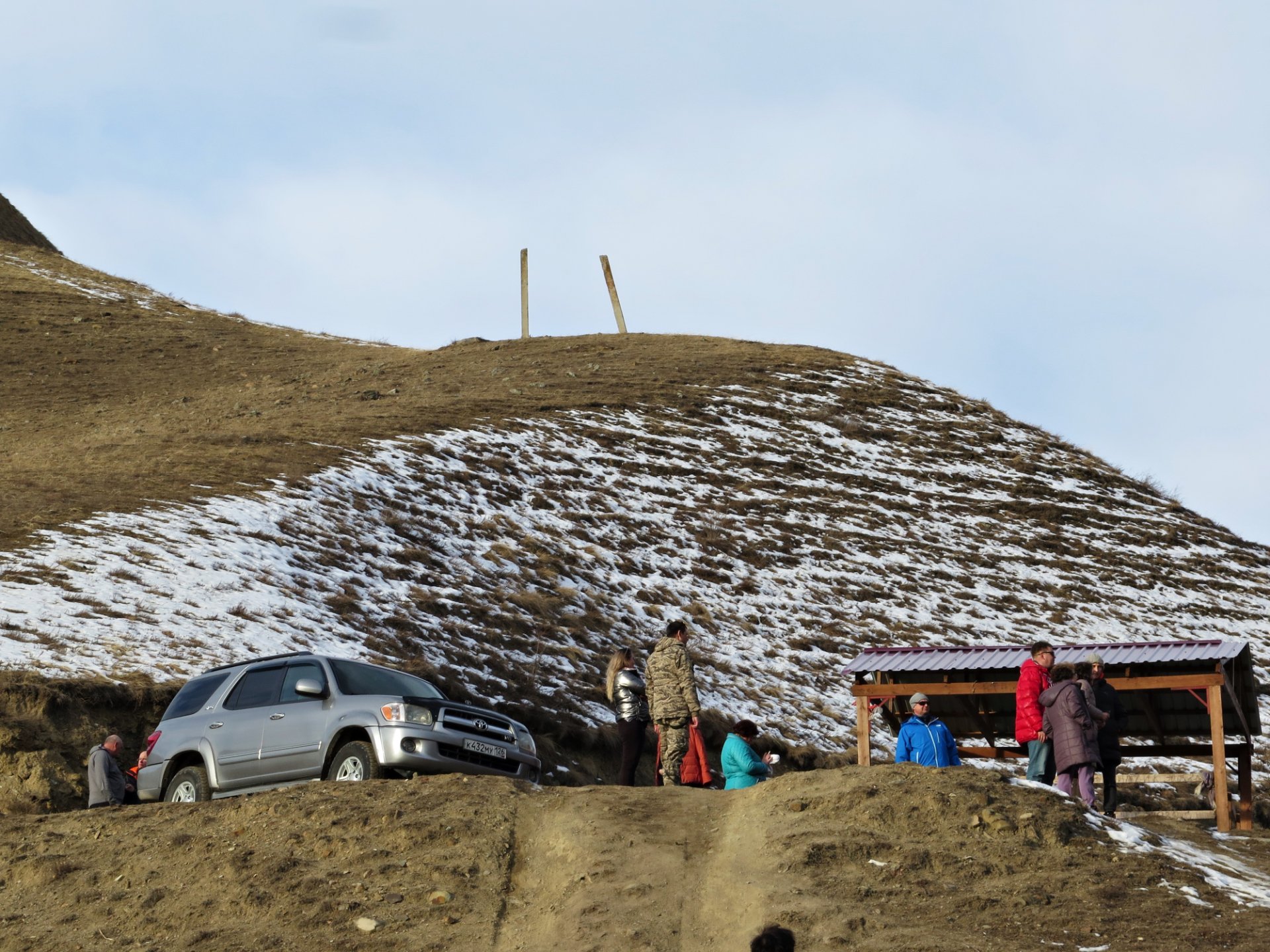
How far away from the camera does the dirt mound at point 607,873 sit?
9422 mm

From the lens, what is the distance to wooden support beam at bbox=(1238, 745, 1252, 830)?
15844 millimetres

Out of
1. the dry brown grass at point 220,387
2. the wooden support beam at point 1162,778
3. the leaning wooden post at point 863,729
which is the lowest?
the wooden support beam at point 1162,778

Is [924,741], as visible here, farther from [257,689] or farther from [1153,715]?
[257,689]

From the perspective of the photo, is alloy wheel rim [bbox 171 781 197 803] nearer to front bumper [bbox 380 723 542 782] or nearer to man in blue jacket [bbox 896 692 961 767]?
front bumper [bbox 380 723 542 782]

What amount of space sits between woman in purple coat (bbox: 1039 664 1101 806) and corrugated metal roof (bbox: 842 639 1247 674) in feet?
6.78

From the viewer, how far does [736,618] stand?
2673 cm

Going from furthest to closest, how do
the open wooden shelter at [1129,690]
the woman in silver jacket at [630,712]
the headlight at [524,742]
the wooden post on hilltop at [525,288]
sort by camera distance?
1. the wooden post on hilltop at [525,288]
2. the open wooden shelter at [1129,690]
3. the woman in silver jacket at [630,712]
4. the headlight at [524,742]

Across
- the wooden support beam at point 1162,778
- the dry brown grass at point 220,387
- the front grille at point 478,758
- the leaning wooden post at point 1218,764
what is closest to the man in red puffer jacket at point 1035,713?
the leaning wooden post at point 1218,764

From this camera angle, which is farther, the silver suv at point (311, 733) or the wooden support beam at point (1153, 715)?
the wooden support beam at point (1153, 715)

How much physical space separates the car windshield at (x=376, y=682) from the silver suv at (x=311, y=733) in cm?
2

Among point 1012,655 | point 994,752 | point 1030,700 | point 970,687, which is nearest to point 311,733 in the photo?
point 1030,700

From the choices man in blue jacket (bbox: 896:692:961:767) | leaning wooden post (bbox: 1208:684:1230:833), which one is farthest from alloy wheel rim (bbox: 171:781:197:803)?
leaning wooden post (bbox: 1208:684:1230:833)

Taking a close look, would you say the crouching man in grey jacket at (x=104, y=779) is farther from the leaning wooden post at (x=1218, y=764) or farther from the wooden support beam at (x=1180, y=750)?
the leaning wooden post at (x=1218, y=764)

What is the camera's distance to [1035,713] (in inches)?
541
